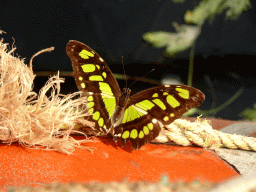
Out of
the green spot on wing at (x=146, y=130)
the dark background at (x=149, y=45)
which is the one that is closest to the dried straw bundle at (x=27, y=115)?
the green spot on wing at (x=146, y=130)

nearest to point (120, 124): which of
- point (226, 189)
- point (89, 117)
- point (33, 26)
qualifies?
point (89, 117)

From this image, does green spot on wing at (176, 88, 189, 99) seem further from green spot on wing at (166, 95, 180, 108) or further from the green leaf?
the green leaf

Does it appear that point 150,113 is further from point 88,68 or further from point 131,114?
point 88,68

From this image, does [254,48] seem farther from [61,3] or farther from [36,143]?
[36,143]

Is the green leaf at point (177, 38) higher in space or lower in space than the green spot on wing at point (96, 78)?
higher

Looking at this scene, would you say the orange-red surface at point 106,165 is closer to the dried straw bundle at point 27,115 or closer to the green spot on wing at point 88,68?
the dried straw bundle at point 27,115

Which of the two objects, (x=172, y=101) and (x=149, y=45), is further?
(x=149, y=45)

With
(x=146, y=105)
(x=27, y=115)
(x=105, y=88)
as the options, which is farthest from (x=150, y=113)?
(x=27, y=115)
